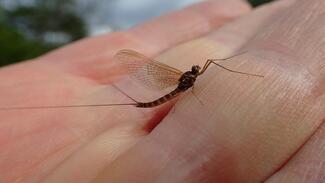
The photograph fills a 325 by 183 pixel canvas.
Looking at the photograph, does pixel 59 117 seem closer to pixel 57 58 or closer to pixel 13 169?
pixel 13 169

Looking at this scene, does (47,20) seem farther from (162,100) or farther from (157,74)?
(162,100)

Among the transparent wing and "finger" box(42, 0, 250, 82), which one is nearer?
the transparent wing

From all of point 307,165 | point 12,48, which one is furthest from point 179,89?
point 12,48

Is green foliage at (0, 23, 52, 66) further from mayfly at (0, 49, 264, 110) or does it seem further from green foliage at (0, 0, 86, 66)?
mayfly at (0, 49, 264, 110)

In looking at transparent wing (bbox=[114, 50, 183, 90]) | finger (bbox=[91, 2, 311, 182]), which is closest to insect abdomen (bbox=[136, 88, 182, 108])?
transparent wing (bbox=[114, 50, 183, 90])

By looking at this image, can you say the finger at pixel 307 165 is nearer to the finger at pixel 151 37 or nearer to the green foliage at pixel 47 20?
the finger at pixel 151 37
